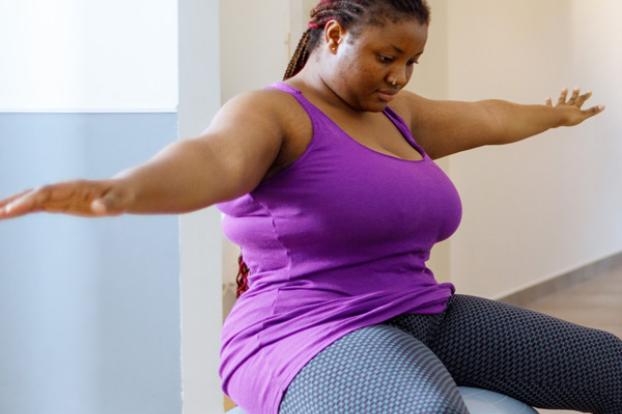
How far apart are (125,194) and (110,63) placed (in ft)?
4.77

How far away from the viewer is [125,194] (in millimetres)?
1223

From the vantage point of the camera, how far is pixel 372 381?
4.70 ft

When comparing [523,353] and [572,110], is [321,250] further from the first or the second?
[572,110]

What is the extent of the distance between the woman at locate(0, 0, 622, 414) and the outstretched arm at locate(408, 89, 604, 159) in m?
0.16

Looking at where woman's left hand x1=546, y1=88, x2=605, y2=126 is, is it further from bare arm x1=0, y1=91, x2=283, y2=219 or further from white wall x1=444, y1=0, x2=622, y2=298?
white wall x1=444, y1=0, x2=622, y2=298

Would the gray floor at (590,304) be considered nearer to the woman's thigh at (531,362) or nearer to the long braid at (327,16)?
the woman's thigh at (531,362)

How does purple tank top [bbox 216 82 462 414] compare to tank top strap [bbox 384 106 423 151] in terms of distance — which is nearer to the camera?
purple tank top [bbox 216 82 462 414]

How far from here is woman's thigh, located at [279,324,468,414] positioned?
4.62 ft

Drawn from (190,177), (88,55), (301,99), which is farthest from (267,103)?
(88,55)

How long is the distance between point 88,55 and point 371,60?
44.9 inches

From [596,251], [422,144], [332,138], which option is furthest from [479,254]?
[332,138]

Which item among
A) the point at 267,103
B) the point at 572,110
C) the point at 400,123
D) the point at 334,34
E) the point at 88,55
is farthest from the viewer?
the point at 88,55

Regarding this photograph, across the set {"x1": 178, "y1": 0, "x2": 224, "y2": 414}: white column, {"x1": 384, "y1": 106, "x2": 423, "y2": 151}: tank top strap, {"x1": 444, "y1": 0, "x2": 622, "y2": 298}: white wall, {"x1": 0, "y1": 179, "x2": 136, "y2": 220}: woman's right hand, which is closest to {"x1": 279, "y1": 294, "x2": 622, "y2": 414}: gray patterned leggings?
{"x1": 384, "y1": 106, "x2": 423, "y2": 151}: tank top strap

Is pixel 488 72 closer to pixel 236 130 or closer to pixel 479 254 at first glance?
pixel 479 254
